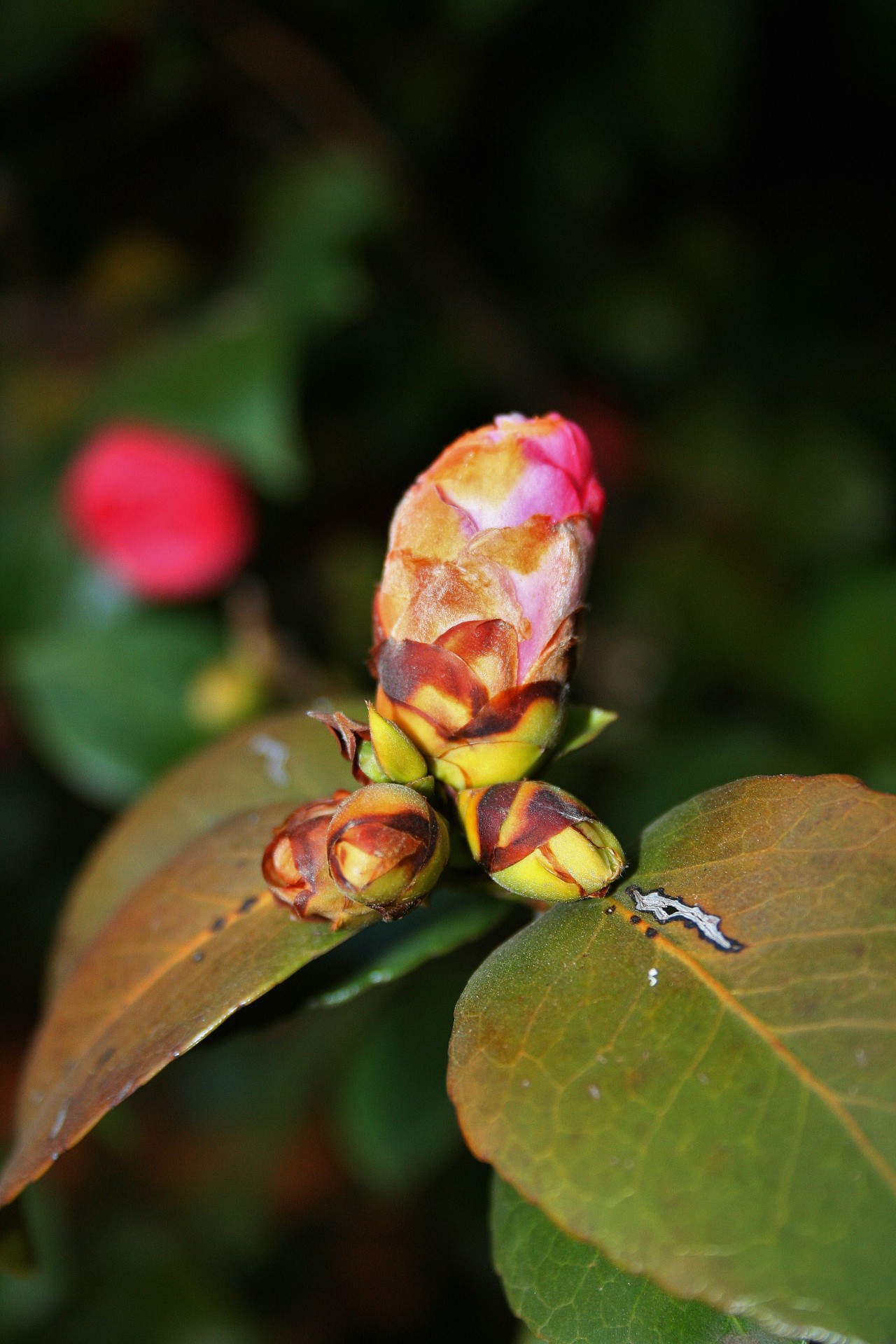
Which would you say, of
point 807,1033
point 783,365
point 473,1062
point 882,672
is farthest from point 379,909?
point 783,365

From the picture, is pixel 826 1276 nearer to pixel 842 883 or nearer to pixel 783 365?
pixel 842 883

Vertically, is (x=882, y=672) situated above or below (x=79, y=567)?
below

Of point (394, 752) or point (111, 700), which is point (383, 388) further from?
point (394, 752)

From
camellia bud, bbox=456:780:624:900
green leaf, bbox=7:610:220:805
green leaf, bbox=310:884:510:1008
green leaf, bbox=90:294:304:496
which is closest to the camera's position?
camellia bud, bbox=456:780:624:900

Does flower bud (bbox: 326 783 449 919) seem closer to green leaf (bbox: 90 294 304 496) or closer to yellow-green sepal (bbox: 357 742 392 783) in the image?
yellow-green sepal (bbox: 357 742 392 783)

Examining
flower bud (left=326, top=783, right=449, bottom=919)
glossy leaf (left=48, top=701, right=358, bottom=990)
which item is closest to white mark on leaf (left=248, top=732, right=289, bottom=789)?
glossy leaf (left=48, top=701, right=358, bottom=990)

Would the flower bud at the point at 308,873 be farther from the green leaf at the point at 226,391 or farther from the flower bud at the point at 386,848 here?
the green leaf at the point at 226,391
